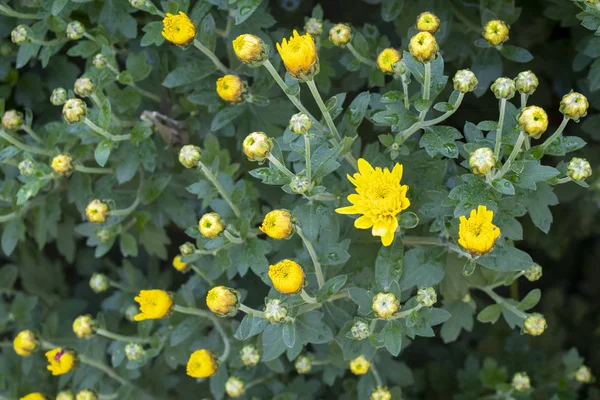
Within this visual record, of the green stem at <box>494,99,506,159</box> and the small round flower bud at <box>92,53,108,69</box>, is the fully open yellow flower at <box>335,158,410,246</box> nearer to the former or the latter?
the green stem at <box>494,99,506,159</box>

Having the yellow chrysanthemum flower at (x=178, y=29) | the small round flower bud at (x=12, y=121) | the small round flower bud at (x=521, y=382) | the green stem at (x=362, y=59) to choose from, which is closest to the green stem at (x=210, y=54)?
the yellow chrysanthemum flower at (x=178, y=29)

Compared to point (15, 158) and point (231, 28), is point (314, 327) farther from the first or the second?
point (15, 158)

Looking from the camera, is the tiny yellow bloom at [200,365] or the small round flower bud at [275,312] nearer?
the small round flower bud at [275,312]

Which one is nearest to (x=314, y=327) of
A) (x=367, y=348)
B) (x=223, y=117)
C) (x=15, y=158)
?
(x=367, y=348)

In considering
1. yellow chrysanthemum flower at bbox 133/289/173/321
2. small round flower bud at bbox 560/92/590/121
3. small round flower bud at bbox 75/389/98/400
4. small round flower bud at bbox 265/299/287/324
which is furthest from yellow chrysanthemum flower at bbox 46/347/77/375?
small round flower bud at bbox 560/92/590/121

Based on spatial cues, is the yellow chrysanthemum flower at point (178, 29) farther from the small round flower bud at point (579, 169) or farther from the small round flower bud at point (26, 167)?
the small round flower bud at point (579, 169)

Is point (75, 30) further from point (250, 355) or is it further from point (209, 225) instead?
point (250, 355)
